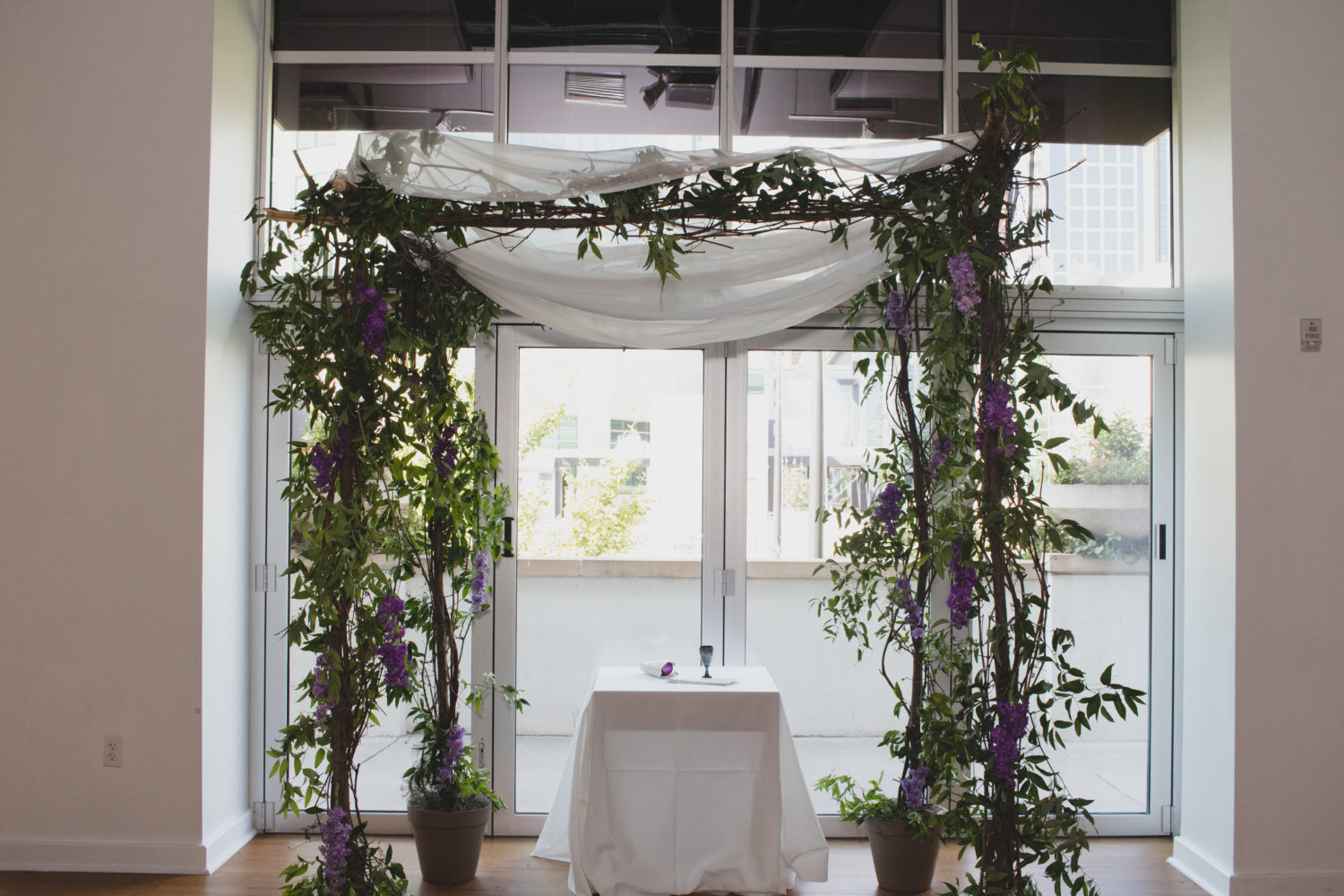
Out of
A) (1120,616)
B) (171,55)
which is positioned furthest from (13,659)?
(1120,616)

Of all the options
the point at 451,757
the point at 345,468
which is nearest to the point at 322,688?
the point at 345,468

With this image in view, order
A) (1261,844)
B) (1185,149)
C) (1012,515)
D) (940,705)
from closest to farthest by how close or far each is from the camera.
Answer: (1012,515) < (940,705) < (1261,844) < (1185,149)

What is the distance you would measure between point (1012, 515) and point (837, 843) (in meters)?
1.67

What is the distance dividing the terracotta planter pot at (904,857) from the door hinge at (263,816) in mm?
2302

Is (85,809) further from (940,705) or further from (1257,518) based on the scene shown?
(1257,518)

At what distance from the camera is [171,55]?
3309mm

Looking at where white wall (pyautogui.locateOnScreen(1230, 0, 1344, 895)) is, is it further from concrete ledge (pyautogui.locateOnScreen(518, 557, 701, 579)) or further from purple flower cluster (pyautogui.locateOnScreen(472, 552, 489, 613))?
purple flower cluster (pyautogui.locateOnScreen(472, 552, 489, 613))

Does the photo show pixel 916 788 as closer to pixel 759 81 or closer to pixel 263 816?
pixel 263 816

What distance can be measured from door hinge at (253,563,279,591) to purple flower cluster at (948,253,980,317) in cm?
273

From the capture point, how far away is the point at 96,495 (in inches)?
129

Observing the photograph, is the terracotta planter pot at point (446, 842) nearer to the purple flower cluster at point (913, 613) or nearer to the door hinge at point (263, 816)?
the door hinge at point (263, 816)

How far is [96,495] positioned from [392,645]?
1286 millimetres

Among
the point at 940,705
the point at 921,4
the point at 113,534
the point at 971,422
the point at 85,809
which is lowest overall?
the point at 85,809

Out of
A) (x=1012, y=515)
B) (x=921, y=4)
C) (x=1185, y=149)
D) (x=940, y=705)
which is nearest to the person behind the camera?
(x=1012, y=515)
